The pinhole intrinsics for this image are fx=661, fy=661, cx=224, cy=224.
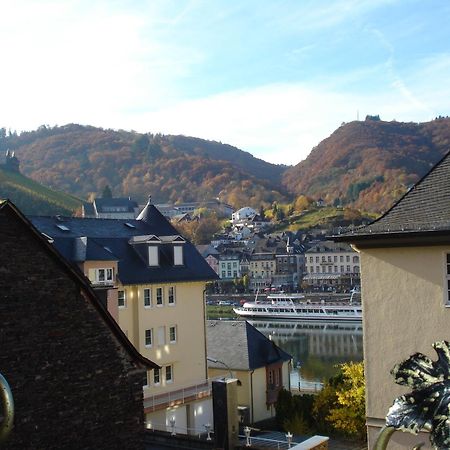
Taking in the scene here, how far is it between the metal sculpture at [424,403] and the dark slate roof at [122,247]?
22437 mm

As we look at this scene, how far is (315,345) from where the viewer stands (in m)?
62.9

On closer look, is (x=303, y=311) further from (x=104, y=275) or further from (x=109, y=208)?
(x=109, y=208)

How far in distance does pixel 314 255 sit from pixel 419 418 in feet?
411

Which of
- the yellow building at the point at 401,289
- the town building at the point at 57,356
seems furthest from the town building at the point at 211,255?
the town building at the point at 57,356

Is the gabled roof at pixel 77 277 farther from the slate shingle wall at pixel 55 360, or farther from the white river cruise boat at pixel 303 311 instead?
the white river cruise boat at pixel 303 311

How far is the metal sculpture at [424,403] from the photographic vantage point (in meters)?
1.80

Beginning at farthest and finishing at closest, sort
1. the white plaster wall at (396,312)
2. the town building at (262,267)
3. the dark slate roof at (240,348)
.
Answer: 1. the town building at (262,267)
2. the dark slate roof at (240,348)
3. the white plaster wall at (396,312)

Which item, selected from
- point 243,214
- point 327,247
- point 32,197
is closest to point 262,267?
point 327,247

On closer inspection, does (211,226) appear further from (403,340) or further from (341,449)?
(403,340)

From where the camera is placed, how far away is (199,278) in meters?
28.4

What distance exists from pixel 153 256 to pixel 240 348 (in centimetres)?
596

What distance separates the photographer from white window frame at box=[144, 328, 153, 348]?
2595 centimetres

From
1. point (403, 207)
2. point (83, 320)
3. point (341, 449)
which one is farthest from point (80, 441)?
point (341, 449)

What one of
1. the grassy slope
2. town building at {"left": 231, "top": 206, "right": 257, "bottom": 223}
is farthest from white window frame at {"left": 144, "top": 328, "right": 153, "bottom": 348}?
town building at {"left": 231, "top": 206, "right": 257, "bottom": 223}
